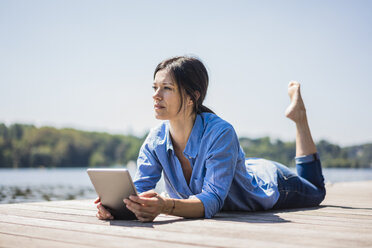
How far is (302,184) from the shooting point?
3.64 meters

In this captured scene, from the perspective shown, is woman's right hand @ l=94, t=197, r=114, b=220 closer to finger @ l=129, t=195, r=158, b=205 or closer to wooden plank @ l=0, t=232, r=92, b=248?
finger @ l=129, t=195, r=158, b=205

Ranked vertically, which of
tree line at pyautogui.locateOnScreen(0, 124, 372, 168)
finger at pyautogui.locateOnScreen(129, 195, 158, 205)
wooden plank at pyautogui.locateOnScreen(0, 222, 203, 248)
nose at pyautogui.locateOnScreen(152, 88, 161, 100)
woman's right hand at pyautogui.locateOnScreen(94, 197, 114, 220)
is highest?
nose at pyautogui.locateOnScreen(152, 88, 161, 100)

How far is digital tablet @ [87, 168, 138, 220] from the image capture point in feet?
7.58

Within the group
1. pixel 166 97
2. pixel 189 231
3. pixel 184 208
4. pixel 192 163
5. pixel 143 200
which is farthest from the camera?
pixel 192 163

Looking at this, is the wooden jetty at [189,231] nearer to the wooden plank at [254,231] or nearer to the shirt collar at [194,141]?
the wooden plank at [254,231]

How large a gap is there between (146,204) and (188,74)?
981mm

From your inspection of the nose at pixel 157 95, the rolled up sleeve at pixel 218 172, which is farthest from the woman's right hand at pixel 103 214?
the nose at pixel 157 95

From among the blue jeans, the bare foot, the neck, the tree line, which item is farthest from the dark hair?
the tree line

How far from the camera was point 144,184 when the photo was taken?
3043 millimetres

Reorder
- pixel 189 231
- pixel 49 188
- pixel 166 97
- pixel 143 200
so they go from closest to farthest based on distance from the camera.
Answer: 1. pixel 189 231
2. pixel 143 200
3. pixel 166 97
4. pixel 49 188

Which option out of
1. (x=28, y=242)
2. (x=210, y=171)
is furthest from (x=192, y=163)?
(x=28, y=242)

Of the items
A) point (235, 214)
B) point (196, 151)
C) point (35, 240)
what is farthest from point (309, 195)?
point (35, 240)

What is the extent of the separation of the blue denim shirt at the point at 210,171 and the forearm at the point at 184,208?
0.15ft

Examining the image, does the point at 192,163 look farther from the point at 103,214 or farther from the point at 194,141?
the point at 103,214
